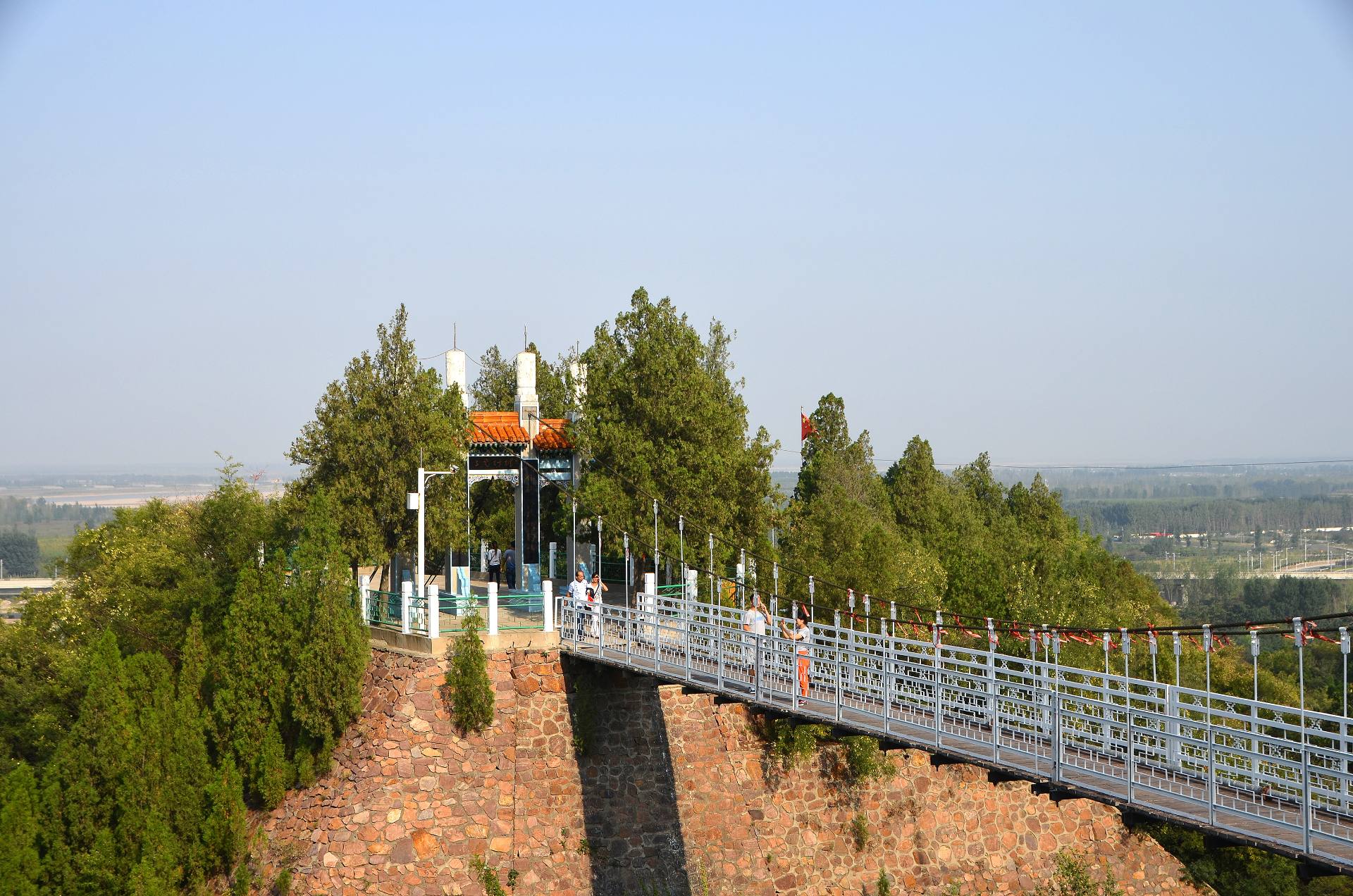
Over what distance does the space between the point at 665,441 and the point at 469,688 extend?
8849mm

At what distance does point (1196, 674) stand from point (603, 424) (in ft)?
62.1

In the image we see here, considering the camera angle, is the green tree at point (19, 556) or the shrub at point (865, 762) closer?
the shrub at point (865, 762)

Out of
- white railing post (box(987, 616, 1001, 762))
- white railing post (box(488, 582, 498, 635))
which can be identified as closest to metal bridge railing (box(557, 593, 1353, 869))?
white railing post (box(987, 616, 1001, 762))

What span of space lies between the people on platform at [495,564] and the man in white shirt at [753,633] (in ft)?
26.4

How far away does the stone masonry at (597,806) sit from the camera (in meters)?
19.8

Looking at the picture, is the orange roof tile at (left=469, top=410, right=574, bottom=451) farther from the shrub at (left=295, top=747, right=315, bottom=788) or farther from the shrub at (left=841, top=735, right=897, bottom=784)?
the shrub at (left=841, top=735, right=897, bottom=784)

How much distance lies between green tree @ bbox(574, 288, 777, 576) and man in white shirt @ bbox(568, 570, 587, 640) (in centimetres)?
512

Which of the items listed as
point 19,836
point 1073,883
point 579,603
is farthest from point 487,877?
point 1073,883

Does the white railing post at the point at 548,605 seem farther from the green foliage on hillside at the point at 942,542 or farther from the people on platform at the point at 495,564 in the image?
the green foliage on hillside at the point at 942,542

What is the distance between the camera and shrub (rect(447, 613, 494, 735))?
798 inches

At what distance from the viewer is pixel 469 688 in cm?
2028

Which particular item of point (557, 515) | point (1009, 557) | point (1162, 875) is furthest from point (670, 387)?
point (1009, 557)

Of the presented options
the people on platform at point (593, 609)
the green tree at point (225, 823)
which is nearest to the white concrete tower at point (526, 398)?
the people on platform at point (593, 609)

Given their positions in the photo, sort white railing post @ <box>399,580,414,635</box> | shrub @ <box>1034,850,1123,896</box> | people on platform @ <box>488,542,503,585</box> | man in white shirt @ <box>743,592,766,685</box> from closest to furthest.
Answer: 1. man in white shirt @ <box>743,592,766,685</box>
2. white railing post @ <box>399,580,414,635</box>
3. shrub @ <box>1034,850,1123,896</box>
4. people on platform @ <box>488,542,503,585</box>
